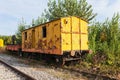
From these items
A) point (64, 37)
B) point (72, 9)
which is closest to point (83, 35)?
point (64, 37)

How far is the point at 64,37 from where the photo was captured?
13.3m

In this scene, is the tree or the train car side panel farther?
the tree

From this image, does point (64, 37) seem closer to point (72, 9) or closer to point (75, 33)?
point (75, 33)

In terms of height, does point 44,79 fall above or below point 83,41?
below

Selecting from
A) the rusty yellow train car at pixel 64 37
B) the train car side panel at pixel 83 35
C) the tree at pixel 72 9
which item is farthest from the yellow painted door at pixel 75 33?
the tree at pixel 72 9

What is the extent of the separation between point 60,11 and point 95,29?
878 centimetres

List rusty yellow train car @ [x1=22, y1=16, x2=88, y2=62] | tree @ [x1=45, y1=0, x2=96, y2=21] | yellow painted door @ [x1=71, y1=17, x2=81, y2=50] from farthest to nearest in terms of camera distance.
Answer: tree @ [x1=45, y1=0, x2=96, y2=21] < yellow painted door @ [x1=71, y1=17, x2=81, y2=50] < rusty yellow train car @ [x1=22, y1=16, x2=88, y2=62]

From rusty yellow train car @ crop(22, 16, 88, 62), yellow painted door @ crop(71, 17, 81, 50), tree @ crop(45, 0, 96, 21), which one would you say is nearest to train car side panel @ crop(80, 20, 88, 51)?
rusty yellow train car @ crop(22, 16, 88, 62)

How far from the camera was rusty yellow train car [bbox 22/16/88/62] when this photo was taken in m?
13.2

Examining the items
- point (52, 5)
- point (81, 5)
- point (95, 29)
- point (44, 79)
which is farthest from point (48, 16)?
point (44, 79)

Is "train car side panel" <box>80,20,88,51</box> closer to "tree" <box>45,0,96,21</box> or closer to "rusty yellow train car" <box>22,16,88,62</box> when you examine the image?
"rusty yellow train car" <box>22,16,88,62</box>

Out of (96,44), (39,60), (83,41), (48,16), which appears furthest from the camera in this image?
(48,16)

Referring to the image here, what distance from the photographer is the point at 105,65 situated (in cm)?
1372

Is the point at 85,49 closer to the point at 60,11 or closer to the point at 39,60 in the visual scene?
the point at 39,60
